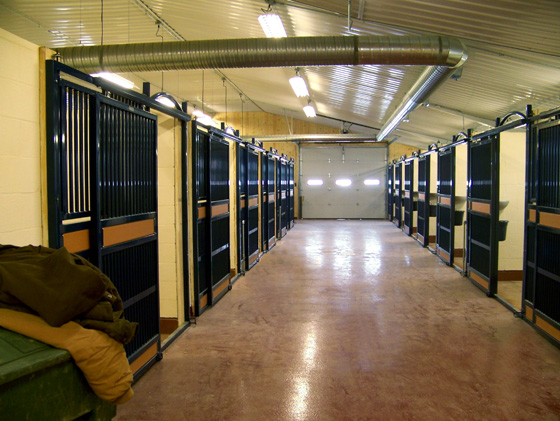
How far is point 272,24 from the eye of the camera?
199 inches

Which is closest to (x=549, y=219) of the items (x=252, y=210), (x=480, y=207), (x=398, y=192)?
(x=480, y=207)

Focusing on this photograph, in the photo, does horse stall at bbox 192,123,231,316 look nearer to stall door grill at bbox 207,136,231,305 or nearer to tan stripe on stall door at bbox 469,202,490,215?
stall door grill at bbox 207,136,231,305

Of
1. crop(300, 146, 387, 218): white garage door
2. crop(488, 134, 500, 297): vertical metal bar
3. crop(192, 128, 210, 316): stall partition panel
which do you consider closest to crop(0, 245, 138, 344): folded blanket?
crop(192, 128, 210, 316): stall partition panel

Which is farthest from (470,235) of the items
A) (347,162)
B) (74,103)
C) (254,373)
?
(347,162)

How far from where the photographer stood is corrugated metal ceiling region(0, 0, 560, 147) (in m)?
4.46

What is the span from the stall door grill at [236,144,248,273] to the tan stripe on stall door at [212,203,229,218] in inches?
27.1

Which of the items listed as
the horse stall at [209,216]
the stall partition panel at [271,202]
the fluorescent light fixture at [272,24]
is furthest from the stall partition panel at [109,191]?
the stall partition panel at [271,202]

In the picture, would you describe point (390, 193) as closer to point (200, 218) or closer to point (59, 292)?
point (200, 218)

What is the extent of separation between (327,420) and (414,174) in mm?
10973

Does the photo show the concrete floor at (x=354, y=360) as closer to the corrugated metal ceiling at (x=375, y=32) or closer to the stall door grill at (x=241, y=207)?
the stall door grill at (x=241, y=207)

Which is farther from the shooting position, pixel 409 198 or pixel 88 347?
pixel 409 198

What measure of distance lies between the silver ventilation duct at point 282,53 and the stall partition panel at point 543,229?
4.67 ft

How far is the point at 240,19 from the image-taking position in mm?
6176

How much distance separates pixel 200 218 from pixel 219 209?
0.72 metres
